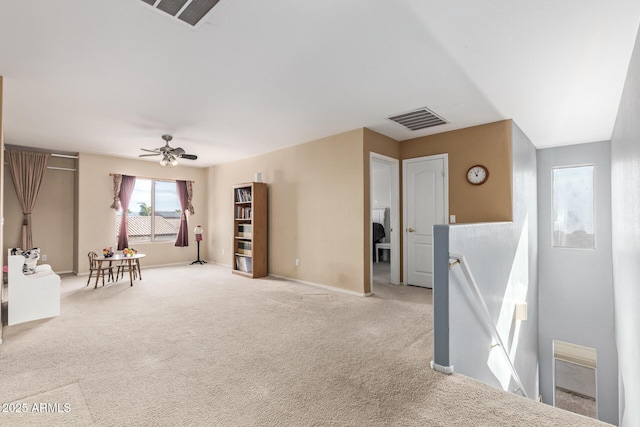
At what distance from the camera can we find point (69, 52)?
2572 millimetres

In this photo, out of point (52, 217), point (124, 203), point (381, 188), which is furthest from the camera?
point (381, 188)

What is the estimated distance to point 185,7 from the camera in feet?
6.64

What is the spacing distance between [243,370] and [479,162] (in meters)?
4.17

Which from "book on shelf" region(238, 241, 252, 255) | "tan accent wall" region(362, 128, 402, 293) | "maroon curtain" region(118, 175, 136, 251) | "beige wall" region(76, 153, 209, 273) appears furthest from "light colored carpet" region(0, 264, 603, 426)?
"maroon curtain" region(118, 175, 136, 251)

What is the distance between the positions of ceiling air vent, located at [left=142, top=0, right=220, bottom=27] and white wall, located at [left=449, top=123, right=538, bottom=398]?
2481 millimetres

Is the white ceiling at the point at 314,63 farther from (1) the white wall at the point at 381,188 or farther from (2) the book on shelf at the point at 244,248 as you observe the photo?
(1) the white wall at the point at 381,188

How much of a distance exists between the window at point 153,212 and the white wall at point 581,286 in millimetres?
8331

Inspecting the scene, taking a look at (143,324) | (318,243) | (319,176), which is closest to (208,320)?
(143,324)

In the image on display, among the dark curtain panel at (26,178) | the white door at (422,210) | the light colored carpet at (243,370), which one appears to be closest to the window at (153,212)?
the dark curtain panel at (26,178)

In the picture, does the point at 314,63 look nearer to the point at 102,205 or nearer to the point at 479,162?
the point at 479,162

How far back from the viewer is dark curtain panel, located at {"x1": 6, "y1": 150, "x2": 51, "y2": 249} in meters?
5.75

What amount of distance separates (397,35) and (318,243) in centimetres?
357

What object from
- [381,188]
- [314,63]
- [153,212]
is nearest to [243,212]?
[153,212]

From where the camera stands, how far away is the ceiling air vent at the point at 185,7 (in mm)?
1976
